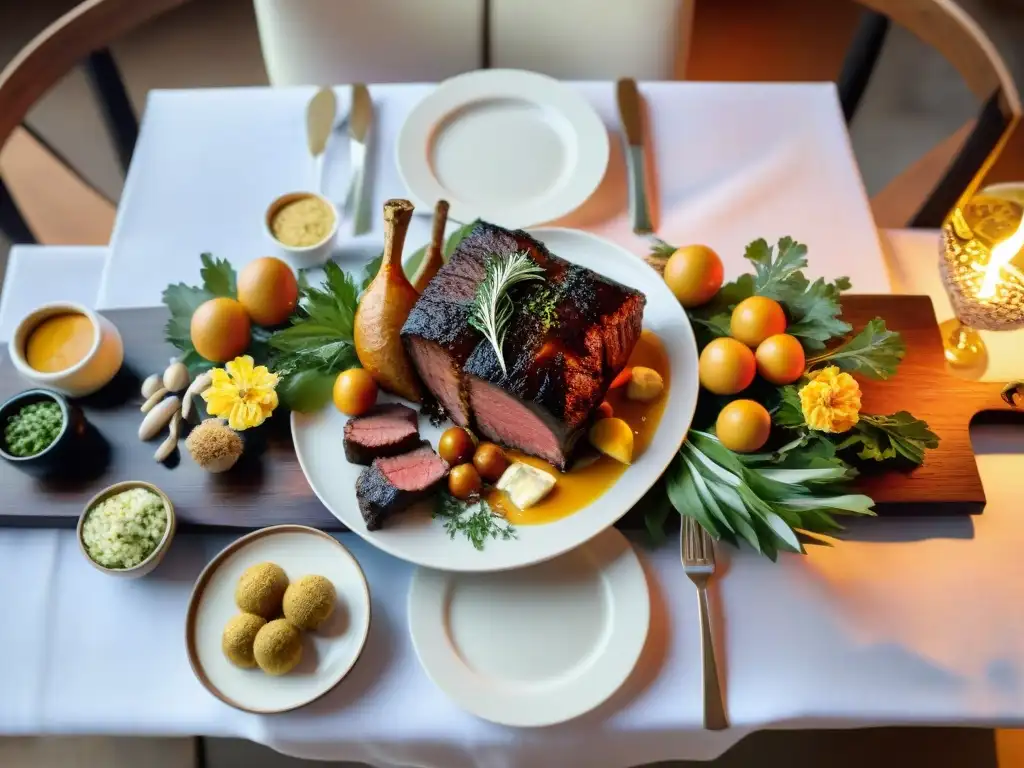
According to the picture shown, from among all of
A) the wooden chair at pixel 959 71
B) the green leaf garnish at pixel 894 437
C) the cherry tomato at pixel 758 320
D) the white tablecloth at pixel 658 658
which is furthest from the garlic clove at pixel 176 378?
the wooden chair at pixel 959 71

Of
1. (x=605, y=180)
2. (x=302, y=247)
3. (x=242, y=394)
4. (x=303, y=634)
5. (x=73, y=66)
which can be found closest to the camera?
(x=303, y=634)

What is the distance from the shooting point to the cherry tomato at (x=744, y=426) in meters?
1.13

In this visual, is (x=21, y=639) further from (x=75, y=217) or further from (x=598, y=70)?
(x=75, y=217)

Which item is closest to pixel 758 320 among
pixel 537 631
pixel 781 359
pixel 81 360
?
pixel 781 359

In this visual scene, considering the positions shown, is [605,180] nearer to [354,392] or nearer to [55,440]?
[354,392]

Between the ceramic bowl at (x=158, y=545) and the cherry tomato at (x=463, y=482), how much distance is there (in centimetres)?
42

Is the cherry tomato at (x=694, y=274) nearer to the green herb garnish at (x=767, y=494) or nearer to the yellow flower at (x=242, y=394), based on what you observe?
the green herb garnish at (x=767, y=494)

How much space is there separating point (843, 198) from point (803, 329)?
396mm

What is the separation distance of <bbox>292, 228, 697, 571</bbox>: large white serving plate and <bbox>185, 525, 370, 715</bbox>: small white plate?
0.21ft

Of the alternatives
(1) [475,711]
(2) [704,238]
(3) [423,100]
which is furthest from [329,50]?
(1) [475,711]

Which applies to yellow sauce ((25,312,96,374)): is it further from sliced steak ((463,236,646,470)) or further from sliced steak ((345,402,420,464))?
sliced steak ((463,236,646,470))

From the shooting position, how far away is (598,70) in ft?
6.00

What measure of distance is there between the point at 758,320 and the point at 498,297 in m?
0.42

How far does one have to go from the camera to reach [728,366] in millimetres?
1188
